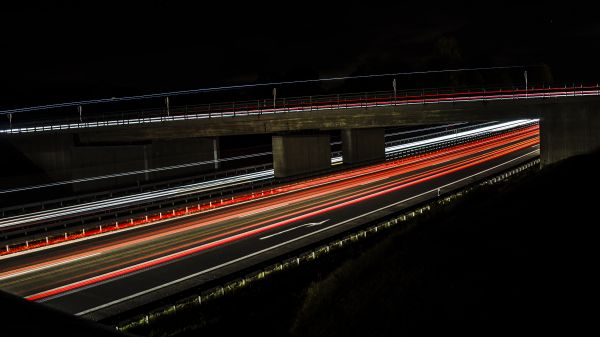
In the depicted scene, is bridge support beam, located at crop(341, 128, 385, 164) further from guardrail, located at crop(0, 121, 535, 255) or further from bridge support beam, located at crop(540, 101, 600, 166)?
bridge support beam, located at crop(540, 101, 600, 166)

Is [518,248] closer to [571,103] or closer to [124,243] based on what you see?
[124,243]

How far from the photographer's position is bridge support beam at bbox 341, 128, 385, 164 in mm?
56344

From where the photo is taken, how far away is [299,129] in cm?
5281

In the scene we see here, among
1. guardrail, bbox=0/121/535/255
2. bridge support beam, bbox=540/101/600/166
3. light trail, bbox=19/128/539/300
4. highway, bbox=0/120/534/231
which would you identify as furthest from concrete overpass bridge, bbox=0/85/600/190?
guardrail, bbox=0/121/535/255

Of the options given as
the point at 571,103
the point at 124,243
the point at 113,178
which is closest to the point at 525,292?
the point at 124,243

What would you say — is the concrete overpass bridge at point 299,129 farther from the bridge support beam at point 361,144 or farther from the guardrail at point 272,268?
the guardrail at point 272,268

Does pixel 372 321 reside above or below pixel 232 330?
above

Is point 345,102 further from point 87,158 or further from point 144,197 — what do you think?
point 87,158

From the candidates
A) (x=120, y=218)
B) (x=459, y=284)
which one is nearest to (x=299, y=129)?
(x=120, y=218)

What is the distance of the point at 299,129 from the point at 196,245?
28.4 meters

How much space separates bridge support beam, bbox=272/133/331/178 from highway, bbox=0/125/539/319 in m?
6.69

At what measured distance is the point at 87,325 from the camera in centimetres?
535

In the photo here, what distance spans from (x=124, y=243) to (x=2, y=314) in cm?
2199

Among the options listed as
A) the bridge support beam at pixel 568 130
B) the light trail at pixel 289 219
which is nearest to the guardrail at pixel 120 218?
the light trail at pixel 289 219
